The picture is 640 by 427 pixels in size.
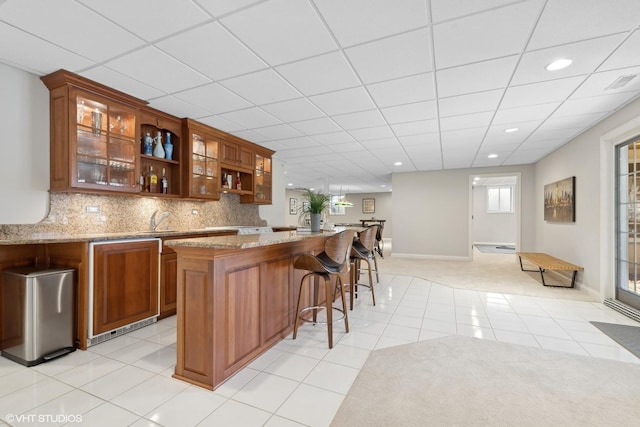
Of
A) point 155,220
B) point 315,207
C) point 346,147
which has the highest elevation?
point 346,147

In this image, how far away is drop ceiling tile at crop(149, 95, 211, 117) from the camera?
3406mm

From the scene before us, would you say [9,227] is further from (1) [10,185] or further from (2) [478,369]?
(2) [478,369]

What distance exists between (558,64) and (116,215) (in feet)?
15.8

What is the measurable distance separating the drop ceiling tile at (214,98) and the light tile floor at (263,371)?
8.31ft

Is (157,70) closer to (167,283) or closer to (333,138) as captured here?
(167,283)

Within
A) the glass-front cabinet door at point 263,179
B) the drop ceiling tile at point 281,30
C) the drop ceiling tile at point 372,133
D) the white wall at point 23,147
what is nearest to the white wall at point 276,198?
the glass-front cabinet door at point 263,179

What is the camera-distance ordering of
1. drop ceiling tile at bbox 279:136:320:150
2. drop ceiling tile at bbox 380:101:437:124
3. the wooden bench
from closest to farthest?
drop ceiling tile at bbox 380:101:437:124 < the wooden bench < drop ceiling tile at bbox 279:136:320:150

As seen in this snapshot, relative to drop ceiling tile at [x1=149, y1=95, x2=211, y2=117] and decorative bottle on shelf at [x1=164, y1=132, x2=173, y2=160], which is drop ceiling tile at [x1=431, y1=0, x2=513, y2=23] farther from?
decorative bottle on shelf at [x1=164, y1=132, x2=173, y2=160]

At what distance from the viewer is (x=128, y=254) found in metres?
2.83

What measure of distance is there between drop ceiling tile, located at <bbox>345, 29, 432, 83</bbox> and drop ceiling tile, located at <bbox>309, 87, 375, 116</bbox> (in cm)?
33

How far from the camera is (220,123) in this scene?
4.23 metres

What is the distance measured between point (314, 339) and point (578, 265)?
15.4 ft

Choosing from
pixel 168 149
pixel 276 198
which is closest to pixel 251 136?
pixel 168 149

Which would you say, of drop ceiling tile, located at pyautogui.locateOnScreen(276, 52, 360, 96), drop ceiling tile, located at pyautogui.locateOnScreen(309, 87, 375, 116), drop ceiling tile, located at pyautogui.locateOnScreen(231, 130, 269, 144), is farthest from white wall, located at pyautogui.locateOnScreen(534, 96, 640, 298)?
drop ceiling tile, located at pyautogui.locateOnScreen(231, 130, 269, 144)
